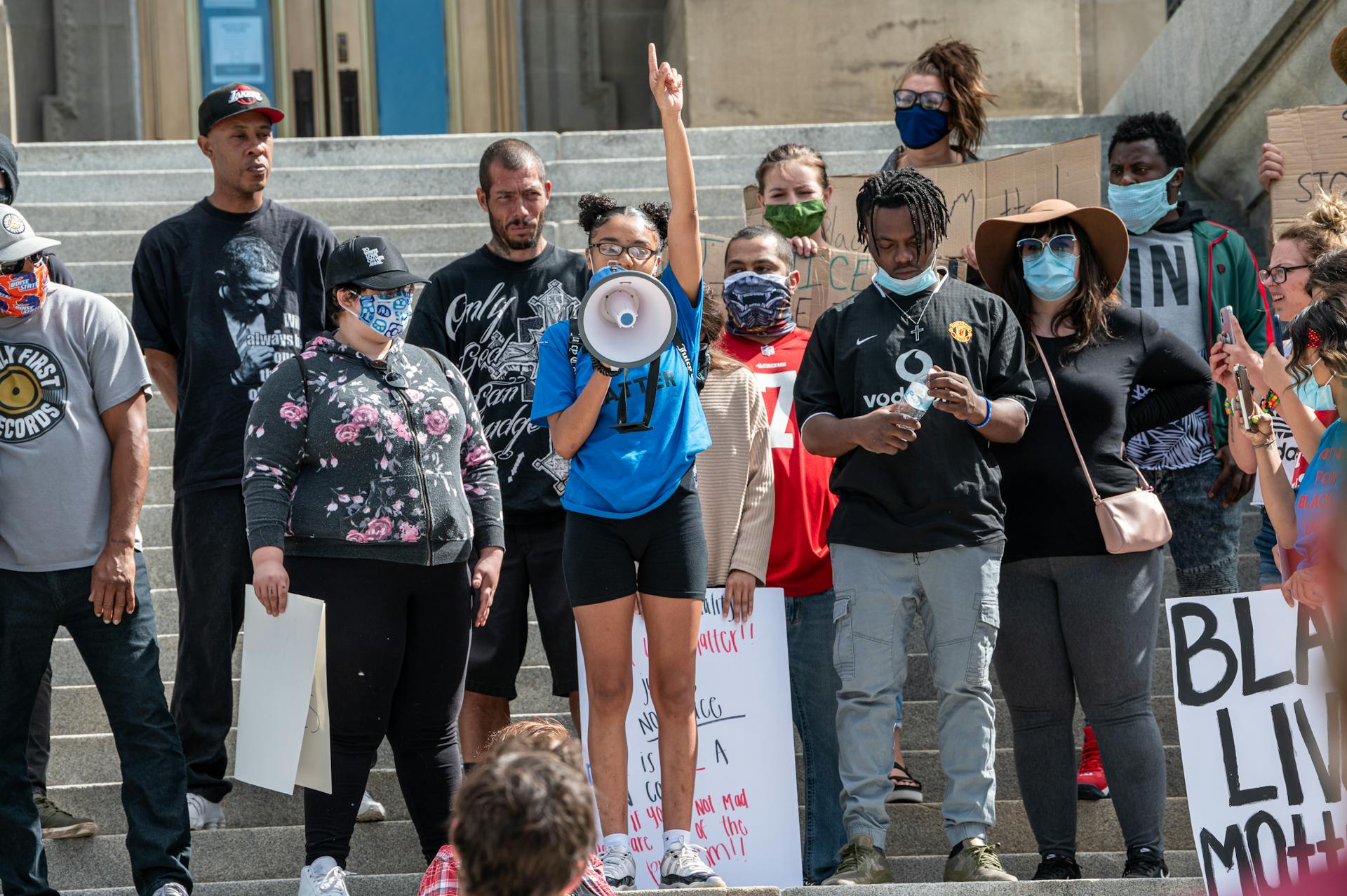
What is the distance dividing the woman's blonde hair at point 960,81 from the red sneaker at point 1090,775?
7.83ft

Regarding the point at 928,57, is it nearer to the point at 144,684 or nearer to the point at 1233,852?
the point at 1233,852

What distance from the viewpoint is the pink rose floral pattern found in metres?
4.66

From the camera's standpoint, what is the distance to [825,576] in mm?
5457

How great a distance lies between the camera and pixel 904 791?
557 cm

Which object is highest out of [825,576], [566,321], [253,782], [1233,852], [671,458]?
[566,321]

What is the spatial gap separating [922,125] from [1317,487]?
2469mm

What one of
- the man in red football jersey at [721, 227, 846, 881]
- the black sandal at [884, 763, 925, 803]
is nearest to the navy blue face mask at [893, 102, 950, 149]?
the man in red football jersey at [721, 227, 846, 881]

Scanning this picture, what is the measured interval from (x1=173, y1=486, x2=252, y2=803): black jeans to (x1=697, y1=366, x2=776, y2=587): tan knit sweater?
1.48m

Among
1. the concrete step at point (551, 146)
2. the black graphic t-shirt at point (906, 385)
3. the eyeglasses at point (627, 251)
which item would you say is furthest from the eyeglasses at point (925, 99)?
the concrete step at point (551, 146)

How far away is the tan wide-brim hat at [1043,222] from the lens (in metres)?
5.27

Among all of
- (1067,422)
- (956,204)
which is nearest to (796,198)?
(956,204)

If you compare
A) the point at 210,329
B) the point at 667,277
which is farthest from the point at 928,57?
the point at 210,329

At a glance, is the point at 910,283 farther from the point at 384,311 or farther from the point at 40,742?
the point at 40,742

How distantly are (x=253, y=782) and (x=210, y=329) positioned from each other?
68.1 inches
